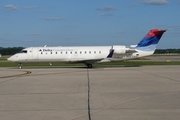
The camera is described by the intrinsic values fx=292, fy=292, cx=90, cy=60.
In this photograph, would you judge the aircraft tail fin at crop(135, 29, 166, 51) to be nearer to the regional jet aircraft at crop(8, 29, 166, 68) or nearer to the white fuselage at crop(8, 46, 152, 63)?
the regional jet aircraft at crop(8, 29, 166, 68)

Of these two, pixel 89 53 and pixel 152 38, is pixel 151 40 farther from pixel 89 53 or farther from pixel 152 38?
pixel 89 53

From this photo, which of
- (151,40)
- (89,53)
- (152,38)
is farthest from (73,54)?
(152,38)

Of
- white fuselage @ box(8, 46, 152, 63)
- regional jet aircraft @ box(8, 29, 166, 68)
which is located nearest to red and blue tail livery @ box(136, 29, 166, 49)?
regional jet aircraft @ box(8, 29, 166, 68)

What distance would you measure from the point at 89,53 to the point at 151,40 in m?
7.76

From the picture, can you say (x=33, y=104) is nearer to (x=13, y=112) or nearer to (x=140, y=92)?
(x=13, y=112)

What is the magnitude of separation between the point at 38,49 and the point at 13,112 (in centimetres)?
2749

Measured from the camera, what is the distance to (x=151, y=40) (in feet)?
117

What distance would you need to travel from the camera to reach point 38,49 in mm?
36031

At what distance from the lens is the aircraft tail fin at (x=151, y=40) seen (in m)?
35.7

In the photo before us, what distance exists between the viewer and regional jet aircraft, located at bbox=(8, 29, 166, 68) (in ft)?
116

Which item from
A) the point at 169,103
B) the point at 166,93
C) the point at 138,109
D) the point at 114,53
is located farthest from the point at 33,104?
the point at 114,53

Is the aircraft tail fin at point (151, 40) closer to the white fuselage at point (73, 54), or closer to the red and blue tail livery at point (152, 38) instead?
the red and blue tail livery at point (152, 38)

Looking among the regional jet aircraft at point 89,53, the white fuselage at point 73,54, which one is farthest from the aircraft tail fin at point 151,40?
the white fuselage at point 73,54

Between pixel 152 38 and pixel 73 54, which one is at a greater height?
pixel 152 38
